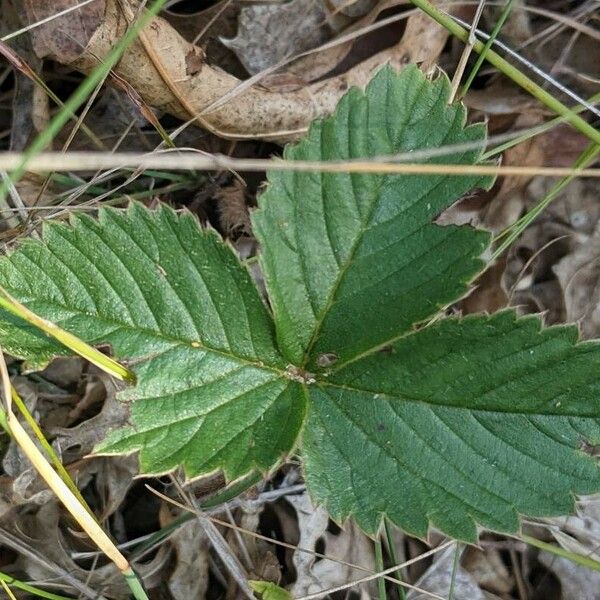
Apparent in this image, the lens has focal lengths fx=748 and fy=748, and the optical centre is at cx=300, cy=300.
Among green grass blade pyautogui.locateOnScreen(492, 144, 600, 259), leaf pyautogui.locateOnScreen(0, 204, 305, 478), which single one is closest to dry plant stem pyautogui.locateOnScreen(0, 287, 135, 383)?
leaf pyautogui.locateOnScreen(0, 204, 305, 478)

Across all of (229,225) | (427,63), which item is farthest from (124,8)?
(427,63)

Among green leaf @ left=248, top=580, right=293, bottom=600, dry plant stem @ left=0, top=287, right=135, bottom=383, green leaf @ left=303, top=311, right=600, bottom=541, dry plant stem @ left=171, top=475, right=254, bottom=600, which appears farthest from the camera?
dry plant stem @ left=171, top=475, right=254, bottom=600

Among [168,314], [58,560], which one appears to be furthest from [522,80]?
[58,560]

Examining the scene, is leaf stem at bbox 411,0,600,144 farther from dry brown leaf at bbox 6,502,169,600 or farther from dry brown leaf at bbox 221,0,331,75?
dry brown leaf at bbox 6,502,169,600

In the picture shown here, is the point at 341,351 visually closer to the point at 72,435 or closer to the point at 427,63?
the point at 72,435

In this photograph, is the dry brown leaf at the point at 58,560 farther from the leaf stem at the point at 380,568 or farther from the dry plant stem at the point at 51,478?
the leaf stem at the point at 380,568

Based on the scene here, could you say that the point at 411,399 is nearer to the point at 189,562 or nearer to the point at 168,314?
the point at 168,314
